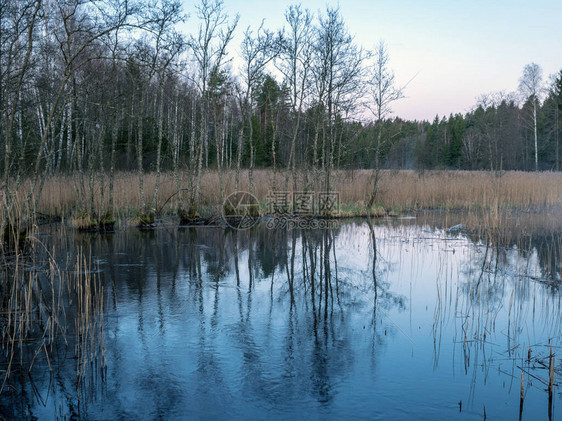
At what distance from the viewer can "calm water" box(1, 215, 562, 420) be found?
338cm

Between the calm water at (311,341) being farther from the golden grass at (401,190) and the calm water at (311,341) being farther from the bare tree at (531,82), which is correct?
the bare tree at (531,82)

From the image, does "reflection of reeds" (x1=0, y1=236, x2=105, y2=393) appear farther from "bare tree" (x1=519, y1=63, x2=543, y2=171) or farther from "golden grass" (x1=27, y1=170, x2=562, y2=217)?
"bare tree" (x1=519, y1=63, x2=543, y2=171)

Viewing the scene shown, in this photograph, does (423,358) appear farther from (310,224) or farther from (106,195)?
(106,195)

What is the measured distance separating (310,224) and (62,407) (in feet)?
37.0

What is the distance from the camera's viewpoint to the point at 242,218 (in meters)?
14.6

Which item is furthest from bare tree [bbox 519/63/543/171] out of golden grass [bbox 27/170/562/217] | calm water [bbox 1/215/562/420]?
calm water [bbox 1/215/562/420]

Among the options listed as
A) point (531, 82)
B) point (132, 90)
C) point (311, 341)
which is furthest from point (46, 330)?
point (531, 82)

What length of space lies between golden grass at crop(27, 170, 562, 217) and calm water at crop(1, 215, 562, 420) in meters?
7.58

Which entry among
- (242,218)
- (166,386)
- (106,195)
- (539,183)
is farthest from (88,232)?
(539,183)

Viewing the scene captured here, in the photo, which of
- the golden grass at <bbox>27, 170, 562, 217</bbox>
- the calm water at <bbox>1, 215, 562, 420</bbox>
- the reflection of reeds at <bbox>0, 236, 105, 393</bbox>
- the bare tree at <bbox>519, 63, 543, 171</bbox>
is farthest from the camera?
the bare tree at <bbox>519, 63, 543, 171</bbox>

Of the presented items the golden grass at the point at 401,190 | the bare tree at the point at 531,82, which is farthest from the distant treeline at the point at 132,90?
the bare tree at the point at 531,82

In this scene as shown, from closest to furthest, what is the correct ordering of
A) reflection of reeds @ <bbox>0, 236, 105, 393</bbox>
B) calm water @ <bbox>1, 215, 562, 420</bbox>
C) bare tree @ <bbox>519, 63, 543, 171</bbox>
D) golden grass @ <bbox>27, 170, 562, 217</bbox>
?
calm water @ <bbox>1, 215, 562, 420</bbox>
reflection of reeds @ <bbox>0, 236, 105, 393</bbox>
golden grass @ <bbox>27, 170, 562, 217</bbox>
bare tree @ <bbox>519, 63, 543, 171</bbox>

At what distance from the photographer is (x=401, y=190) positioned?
19.3 meters

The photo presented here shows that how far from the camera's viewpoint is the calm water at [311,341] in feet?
11.1
